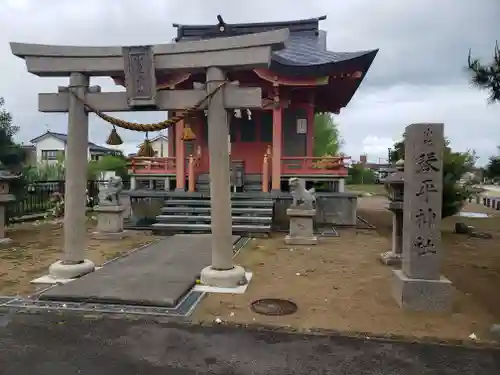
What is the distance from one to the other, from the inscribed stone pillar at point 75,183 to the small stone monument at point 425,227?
16.8ft

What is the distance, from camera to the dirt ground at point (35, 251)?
6652 millimetres

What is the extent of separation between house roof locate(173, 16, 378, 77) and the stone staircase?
171 inches

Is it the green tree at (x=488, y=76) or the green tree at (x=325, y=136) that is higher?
the green tree at (x=325, y=136)

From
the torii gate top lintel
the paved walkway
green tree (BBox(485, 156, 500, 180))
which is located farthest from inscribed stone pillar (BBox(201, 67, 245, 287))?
green tree (BBox(485, 156, 500, 180))

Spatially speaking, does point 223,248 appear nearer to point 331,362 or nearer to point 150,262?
point 150,262

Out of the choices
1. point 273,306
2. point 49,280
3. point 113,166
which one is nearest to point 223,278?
point 273,306

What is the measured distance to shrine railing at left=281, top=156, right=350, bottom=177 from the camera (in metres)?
14.0

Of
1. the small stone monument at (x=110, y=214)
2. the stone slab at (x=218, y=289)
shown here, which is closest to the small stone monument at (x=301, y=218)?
the stone slab at (x=218, y=289)

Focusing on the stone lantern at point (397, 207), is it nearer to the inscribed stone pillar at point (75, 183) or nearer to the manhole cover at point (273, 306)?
the manhole cover at point (273, 306)

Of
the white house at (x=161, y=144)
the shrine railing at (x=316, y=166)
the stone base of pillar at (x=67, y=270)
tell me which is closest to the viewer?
the stone base of pillar at (x=67, y=270)

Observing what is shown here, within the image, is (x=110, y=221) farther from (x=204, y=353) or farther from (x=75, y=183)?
(x=204, y=353)

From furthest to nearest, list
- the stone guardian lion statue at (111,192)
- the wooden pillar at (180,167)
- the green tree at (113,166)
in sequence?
the green tree at (113,166) < the wooden pillar at (180,167) < the stone guardian lion statue at (111,192)

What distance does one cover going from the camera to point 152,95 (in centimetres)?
636

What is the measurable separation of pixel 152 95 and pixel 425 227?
4.41 m
